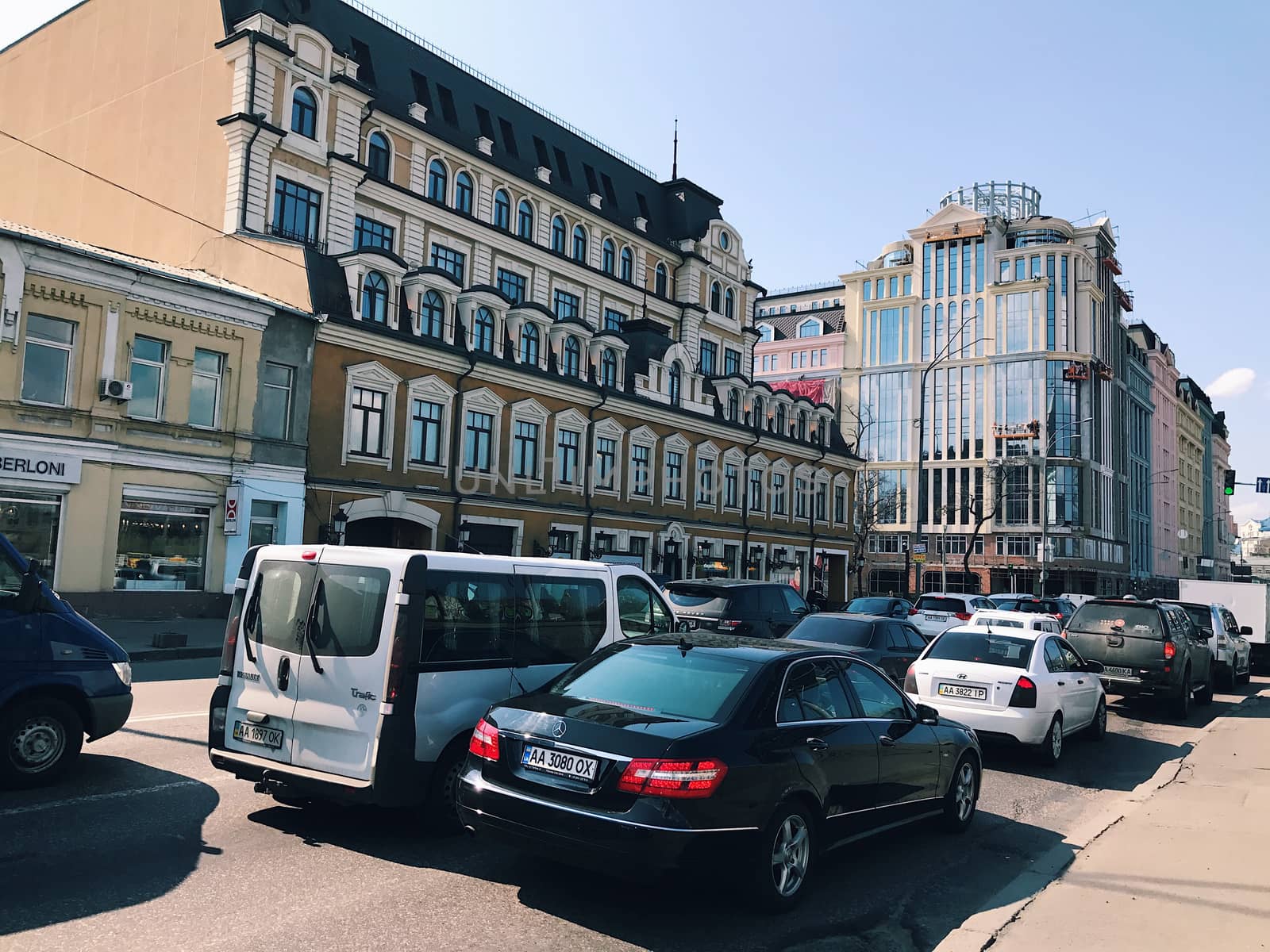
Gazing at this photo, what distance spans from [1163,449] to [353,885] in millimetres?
139685

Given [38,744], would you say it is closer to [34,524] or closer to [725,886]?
[725,886]

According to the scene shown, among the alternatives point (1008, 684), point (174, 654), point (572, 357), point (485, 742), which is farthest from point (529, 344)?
point (485, 742)

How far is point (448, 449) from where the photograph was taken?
30844mm

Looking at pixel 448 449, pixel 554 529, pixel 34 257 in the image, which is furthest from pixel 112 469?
pixel 554 529

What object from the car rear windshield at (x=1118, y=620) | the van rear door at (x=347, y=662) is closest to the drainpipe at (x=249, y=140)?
the car rear windshield at (x=1118, y=620)

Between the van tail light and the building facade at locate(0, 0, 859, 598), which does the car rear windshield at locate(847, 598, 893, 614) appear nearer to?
the building facade at locate(0, 0, 859, 598)

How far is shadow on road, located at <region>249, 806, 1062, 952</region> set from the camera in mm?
5312

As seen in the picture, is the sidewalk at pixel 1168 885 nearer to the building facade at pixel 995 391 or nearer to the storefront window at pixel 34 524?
the storefront window at pixel 34 524

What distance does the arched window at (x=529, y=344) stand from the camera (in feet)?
114

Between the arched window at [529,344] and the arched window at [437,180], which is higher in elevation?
the arched window at [437,180]

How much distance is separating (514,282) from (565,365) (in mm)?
8840

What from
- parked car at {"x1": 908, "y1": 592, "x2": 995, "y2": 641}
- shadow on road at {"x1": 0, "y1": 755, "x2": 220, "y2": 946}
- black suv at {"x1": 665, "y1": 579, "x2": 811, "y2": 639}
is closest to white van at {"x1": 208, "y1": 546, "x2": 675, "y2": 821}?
shadow on road at {"x1": 0, "y1": 755, "x2": 220, "y2": 946}

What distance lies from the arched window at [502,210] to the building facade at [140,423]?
1805 centimetres

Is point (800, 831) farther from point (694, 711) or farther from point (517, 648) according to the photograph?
point (517, 648)
